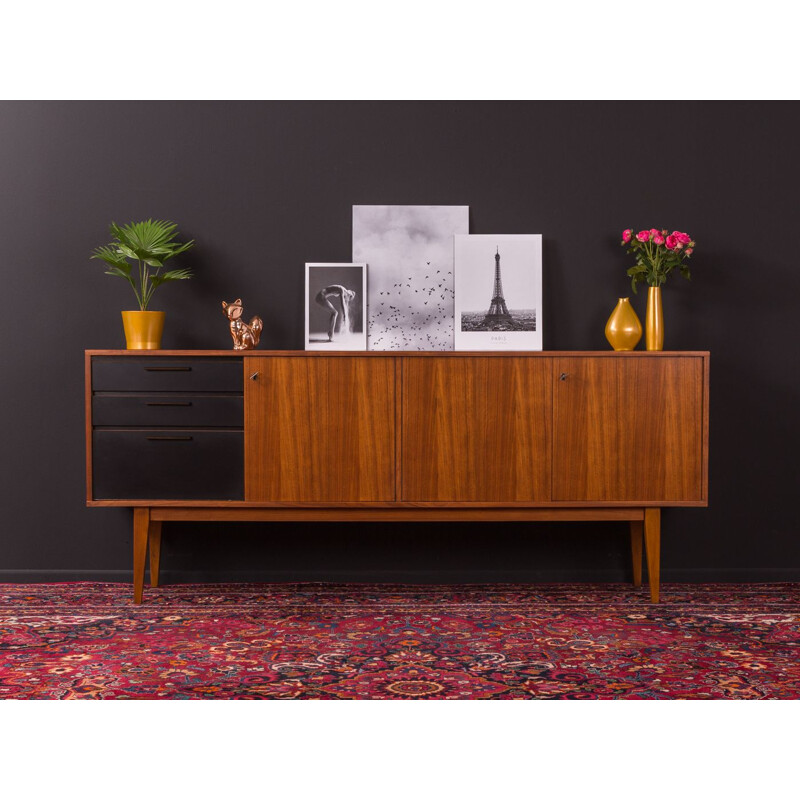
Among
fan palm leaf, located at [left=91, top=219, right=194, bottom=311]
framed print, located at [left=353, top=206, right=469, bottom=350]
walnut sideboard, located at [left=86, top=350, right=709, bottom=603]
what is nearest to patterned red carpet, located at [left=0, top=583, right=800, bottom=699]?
walnut sideboard, located at [left=86, top=350, right=709, bottom=603]

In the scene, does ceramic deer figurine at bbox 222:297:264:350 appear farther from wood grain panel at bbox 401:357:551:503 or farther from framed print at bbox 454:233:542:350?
framed print at bbox 454:233:542:350

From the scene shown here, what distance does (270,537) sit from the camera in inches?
144

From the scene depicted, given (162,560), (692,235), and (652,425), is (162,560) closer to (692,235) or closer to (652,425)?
(652,425)

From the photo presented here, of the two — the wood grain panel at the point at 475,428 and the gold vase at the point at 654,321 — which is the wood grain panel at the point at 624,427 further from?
the gold vase at the point at 654,321

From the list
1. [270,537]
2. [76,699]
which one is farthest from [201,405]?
[76,699]

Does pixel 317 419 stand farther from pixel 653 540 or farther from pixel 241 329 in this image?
pixel 653 540

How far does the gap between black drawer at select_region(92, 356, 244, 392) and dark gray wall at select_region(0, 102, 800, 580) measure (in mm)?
443

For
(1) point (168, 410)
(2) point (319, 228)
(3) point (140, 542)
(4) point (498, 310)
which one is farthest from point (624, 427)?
(3) point (140, 542)

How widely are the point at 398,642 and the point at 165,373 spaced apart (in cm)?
137

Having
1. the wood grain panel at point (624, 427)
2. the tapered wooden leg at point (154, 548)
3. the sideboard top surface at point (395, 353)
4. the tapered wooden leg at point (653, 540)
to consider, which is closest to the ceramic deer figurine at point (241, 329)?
the sideboard top surface at point (395, 353)

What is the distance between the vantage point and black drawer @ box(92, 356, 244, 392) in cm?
320

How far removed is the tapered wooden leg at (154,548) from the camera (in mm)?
3559

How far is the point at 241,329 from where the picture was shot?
11.0 ft

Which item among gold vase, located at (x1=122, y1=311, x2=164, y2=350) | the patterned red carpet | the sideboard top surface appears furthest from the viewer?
gold vase, located at (x1=122, y1=311, x2=164, y2=350)
